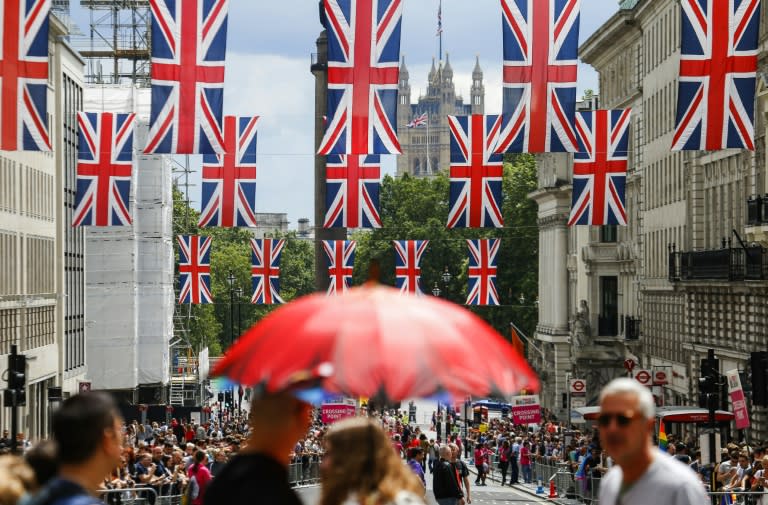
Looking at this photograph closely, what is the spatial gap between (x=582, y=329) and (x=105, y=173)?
44527mm

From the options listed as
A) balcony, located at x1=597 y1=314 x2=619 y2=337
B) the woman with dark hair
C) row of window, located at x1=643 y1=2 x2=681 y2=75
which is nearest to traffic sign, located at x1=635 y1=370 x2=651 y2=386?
row of window, located at x1=643 y1=2 x2=681 y2=75

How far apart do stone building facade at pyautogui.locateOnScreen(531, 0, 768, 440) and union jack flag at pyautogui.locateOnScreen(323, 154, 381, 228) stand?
391 inches

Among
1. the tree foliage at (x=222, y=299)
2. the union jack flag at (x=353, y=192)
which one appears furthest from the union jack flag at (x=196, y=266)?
the tree foliage at (x=222, y=299)

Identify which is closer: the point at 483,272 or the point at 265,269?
the point at 483,272

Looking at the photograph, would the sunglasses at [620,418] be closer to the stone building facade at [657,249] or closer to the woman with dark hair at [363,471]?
the woman with dark hair at [363,471]

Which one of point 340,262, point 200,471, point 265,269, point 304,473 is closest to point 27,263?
point 265,269

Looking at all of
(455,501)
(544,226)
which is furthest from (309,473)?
(544,226)

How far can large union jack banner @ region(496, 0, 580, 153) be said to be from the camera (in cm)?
2970

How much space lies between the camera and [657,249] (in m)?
69.1

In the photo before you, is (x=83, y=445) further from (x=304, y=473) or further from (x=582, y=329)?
(x=582, y=329)

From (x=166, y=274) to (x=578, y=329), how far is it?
59.8 ft

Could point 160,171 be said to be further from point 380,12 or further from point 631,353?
point 380,12

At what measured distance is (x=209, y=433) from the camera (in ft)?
158

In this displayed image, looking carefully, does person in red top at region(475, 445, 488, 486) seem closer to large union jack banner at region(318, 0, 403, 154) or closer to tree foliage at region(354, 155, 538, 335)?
large union jack banner at region(318, 0, 403, 154)
